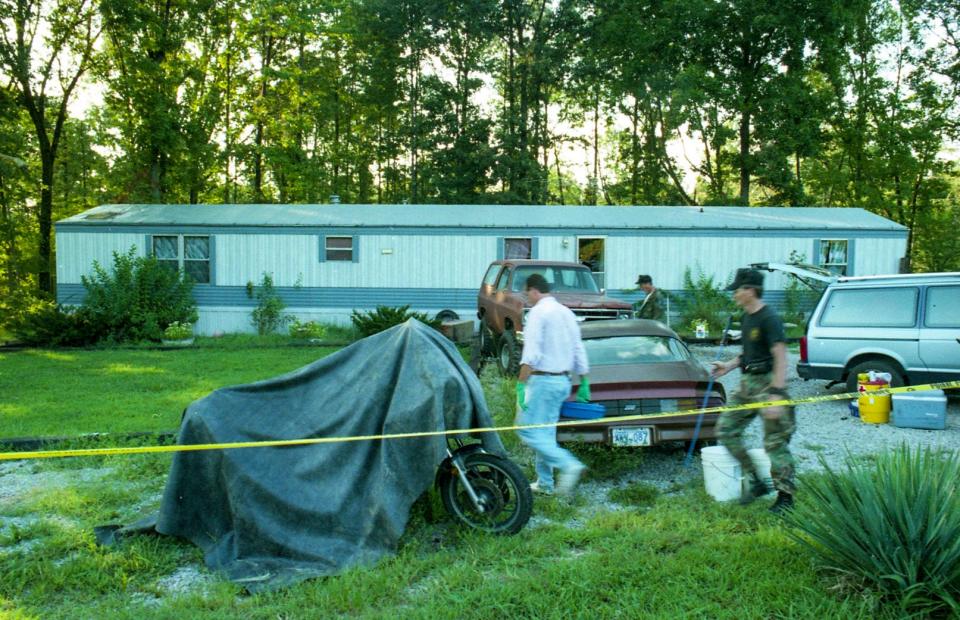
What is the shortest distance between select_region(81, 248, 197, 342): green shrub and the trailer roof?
1647mm

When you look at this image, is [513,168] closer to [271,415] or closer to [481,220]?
[481,220]

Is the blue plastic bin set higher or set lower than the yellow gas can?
higher

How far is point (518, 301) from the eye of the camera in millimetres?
12125

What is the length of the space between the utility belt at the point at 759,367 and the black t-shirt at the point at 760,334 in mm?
15

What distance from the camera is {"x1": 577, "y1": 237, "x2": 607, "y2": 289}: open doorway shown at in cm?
1981

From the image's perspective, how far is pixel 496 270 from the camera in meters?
14.6

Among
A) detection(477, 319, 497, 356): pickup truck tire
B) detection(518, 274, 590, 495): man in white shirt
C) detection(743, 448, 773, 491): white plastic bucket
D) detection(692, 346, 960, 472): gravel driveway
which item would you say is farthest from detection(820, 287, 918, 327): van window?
detection(477, 319, 497, 356): pickup truck tire

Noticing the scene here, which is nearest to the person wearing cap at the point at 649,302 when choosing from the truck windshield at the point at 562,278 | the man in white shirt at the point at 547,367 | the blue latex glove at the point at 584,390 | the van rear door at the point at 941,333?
the truck windshield at the point at 562,278

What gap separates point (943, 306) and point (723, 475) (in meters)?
5.49

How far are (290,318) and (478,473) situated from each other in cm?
1552

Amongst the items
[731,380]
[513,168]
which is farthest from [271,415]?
[513,168]

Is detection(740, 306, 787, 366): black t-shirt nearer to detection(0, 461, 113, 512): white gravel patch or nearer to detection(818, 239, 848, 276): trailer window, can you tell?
detection(0, 461, 113, 512): white gravel patch

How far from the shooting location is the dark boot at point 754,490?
557cm

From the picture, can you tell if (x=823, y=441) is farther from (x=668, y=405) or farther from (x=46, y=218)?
(x=46, y=218)
